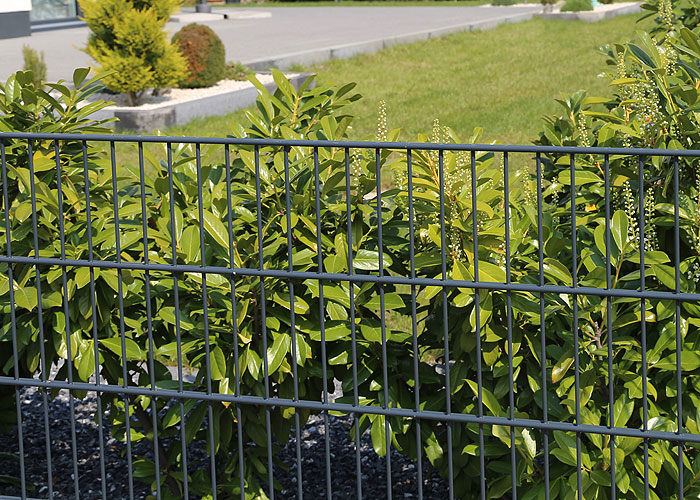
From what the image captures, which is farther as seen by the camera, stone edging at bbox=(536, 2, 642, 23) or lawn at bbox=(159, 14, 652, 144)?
stone edging at bbox=(536, 2, 642, 23)

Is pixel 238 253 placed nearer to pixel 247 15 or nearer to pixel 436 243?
pixel 436 243

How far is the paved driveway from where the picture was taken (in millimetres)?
16408

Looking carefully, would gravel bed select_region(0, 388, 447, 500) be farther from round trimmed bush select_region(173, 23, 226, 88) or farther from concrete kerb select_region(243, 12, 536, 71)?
concrete kerb select_region(243, 12, 536, 71)

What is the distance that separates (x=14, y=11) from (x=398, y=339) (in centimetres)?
2034

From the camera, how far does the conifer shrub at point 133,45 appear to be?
40.0 ft

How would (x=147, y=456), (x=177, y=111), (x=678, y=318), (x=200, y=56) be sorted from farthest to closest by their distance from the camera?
(x=200, y=56) < (x=177, y=111) < (x=147, y=456) < (x=678, y=318)

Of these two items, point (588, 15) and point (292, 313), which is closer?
point (292, 313)

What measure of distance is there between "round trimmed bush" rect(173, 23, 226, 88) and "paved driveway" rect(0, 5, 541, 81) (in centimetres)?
141

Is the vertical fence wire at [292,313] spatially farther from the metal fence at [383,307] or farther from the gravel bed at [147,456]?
the gravel bed at [147,456]

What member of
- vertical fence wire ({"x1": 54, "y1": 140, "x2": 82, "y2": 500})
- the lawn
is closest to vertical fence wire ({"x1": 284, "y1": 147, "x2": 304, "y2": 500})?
vertical fence wire ({"x1": 54, "y1": 140, "x2": 82, "y2": 500})

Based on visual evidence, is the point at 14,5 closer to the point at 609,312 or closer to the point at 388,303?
the point at 388,303

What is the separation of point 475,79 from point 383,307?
11929 millimetres

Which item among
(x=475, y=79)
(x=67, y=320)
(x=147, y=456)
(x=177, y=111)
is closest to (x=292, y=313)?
(x=67, y=320)

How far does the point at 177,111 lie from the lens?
38.4 ft
